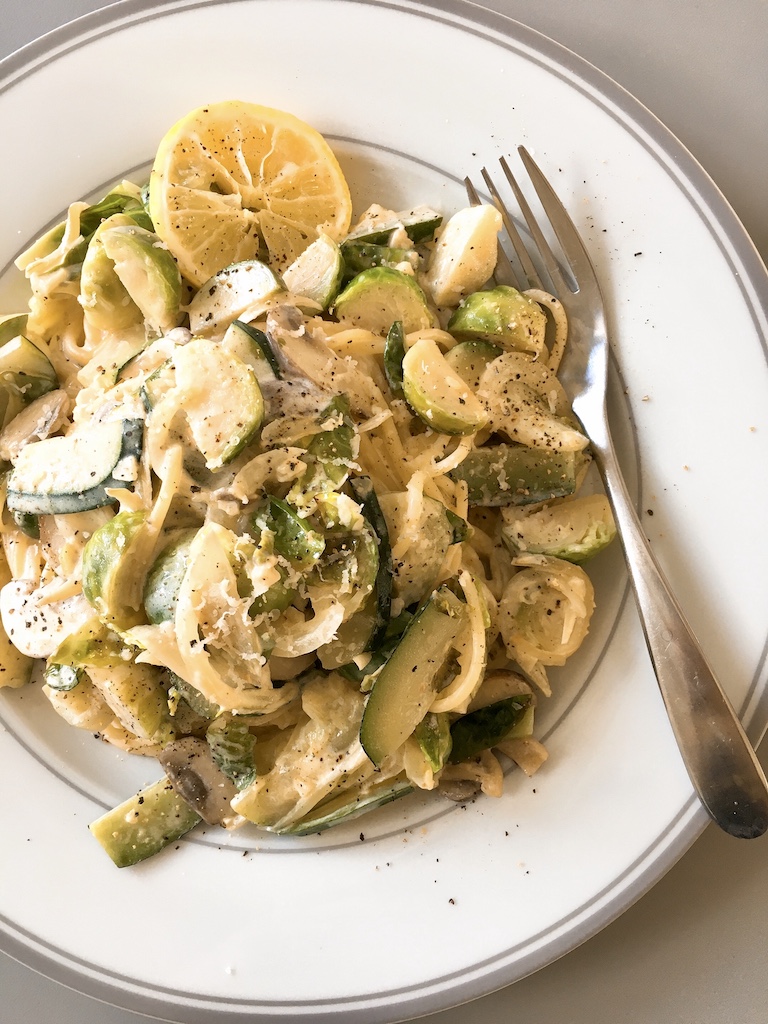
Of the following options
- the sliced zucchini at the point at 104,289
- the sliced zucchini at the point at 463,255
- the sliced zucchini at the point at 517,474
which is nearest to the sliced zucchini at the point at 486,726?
the sliced zucchini at the point at 517,474

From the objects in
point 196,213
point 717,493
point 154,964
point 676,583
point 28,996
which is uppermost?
point 196,213

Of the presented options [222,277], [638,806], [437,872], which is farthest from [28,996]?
[222,277]

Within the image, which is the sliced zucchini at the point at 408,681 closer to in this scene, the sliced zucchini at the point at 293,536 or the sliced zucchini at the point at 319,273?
the sliced zucchini at the point at 293,536

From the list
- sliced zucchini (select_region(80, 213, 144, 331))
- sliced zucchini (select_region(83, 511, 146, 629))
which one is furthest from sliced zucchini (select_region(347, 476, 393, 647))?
sliced zucchini (select_region(80, 213, 144, 331))

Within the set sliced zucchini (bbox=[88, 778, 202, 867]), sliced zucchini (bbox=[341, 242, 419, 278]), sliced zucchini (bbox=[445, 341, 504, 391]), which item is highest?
sliced zucchini (bbox=[341, 242, 419, 278])

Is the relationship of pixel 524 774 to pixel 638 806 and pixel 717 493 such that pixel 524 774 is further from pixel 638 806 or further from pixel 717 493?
pixel 717 493

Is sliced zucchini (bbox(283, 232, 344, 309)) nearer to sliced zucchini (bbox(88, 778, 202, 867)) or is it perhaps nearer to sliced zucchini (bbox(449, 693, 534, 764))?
sliced zucchini (bbox(449, 693, 534, 764))

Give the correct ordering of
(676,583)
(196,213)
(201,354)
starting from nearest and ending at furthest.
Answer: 1. (201,354)
2. (676,583)
3. (196,213)
